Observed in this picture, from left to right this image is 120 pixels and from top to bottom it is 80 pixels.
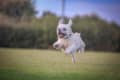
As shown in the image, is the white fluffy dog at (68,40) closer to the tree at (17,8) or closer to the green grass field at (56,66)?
the green grass field at (56,66)

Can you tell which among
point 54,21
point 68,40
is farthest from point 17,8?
point 68,40

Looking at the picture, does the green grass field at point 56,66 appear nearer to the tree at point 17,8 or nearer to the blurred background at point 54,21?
the blurred background at point 54,21

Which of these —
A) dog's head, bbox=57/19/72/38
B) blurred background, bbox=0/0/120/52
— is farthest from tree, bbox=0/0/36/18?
dog's head, bbox=57/19/72/38

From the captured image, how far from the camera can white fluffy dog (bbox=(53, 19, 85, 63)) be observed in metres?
2.92

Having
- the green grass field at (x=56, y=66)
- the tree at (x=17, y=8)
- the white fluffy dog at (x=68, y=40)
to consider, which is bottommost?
the green grass field at (x=56, y=66)

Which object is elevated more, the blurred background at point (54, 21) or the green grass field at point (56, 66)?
the blurred background at point (54, 21)

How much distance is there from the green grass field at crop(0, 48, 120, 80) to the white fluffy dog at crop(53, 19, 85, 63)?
39 mm

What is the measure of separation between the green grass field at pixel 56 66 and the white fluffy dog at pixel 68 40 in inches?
1.5

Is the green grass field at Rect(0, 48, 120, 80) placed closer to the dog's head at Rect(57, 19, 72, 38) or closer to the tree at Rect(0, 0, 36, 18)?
the dog's head at Rect(57, 19, 72, 38)

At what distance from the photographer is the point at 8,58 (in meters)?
2.96

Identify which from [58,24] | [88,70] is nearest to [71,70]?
[88,70]

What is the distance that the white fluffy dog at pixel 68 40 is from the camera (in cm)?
292

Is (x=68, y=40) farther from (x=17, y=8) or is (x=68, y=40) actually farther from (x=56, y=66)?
(x=17, y=8)

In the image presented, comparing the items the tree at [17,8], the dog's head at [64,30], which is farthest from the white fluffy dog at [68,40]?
the tree at [17,8]
